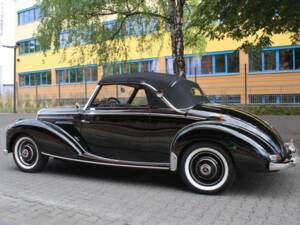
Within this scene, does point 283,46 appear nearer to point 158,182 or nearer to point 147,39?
point 147,39

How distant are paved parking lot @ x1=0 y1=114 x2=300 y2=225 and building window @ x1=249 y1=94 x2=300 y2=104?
15.5m

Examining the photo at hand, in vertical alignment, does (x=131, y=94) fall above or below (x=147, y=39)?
below

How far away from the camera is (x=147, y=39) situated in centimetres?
1786

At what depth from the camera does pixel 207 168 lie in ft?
20.1

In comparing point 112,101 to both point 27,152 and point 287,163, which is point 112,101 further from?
point 287,163

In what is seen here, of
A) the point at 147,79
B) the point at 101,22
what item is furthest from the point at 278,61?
the point at 147,79

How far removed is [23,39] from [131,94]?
43054 millimetres

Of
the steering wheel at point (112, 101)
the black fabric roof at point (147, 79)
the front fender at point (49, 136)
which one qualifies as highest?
the black fabric roof at point (147, 79)

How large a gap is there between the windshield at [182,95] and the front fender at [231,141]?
19.4 inches

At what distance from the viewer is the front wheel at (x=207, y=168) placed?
602 centimetres

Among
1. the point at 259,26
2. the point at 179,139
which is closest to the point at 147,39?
the point at 259,26

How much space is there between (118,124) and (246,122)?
200 centimetres

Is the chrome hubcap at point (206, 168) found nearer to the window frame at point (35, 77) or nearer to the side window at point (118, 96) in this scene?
the side window at point (118, 96)

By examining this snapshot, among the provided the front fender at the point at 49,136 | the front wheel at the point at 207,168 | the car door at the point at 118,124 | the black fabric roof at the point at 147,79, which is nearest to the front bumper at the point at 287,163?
the front wheel at the point at 207,168
